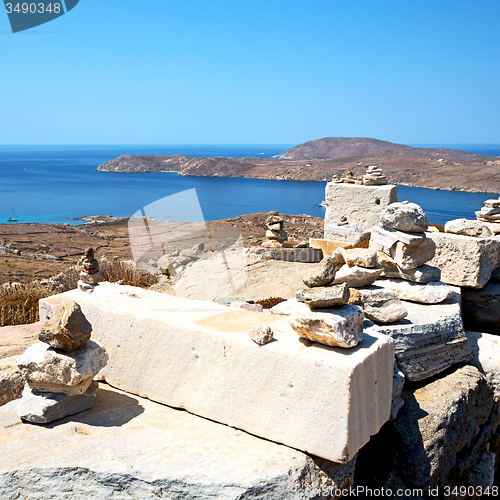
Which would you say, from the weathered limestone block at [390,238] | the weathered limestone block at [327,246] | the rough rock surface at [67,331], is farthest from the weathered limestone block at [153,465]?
the weathered limestone block at [327,246]

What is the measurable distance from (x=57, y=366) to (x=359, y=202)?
7499 mm

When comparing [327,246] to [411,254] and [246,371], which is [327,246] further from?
[246,371]

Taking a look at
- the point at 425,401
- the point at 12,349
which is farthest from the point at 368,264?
the point at 12,349

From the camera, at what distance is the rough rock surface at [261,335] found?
3.07 m

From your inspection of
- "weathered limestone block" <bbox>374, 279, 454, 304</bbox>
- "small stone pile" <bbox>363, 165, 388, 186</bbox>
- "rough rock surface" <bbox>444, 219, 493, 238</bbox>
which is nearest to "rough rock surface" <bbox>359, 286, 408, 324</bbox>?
"weathered limestone block" <bbox>374, 279, 454, 304</bbox>

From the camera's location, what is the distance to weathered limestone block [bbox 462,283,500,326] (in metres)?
5.32

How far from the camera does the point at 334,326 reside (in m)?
2.85

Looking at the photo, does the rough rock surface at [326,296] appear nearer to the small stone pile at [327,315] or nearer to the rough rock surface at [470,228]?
the small stone pile at [327,315]

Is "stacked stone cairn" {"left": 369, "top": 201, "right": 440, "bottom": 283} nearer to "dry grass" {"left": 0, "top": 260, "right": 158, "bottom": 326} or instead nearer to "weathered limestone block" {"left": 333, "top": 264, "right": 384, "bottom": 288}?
"weathered limestone block" {"left": 333, "top": 264, "right": 384, "bottom": 288}

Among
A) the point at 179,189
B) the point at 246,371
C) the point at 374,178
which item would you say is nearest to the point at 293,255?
the point at 374,178

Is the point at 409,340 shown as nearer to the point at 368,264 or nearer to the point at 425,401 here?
the point at 425,401

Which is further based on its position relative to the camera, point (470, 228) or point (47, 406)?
point (470, 228)

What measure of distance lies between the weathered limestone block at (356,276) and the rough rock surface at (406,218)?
58 cm

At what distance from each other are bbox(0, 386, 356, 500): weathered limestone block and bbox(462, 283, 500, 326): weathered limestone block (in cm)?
321
